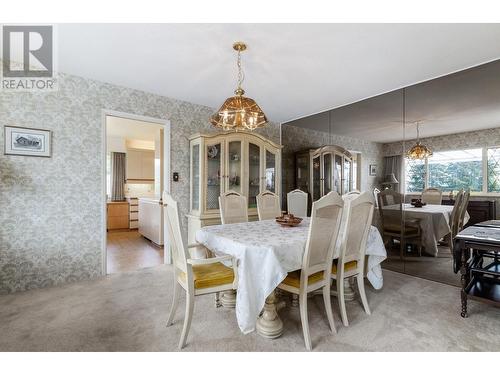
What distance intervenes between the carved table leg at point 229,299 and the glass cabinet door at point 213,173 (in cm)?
148

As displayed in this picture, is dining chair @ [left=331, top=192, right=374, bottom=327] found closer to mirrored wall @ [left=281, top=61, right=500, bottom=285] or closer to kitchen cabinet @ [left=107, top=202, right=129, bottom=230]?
mirrored wall @ [left=281, top=61, right=500, bottom=285]

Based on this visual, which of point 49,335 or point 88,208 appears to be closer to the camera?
point 49,335

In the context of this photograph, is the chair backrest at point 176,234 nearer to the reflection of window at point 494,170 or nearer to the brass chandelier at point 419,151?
the brass chandelier at point 419,151

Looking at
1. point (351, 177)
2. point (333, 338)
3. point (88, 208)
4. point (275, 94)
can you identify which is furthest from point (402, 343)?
point (88, 208)

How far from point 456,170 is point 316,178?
1916 mm

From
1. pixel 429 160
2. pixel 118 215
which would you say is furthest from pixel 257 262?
pixel 118 215

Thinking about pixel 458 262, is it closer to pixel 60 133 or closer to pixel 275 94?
pixel 275 94

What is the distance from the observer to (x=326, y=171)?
4.25 m

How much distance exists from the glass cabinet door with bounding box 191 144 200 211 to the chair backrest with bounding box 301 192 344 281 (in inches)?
83.3

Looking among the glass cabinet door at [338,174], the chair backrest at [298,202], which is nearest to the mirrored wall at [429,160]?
the glass cabinet door at [338,174]

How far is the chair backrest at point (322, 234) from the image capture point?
5.42ft

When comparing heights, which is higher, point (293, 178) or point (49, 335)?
point (293, 178)
